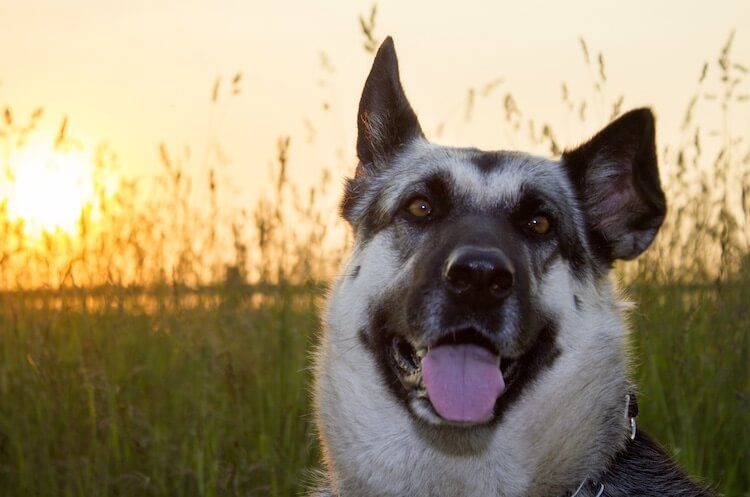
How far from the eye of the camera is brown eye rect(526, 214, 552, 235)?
3.50m

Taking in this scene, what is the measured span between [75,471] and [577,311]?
220 centimetres

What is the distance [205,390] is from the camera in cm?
435

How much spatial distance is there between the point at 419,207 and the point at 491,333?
2.38ft

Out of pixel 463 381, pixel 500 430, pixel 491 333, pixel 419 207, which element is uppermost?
pixel 419 207

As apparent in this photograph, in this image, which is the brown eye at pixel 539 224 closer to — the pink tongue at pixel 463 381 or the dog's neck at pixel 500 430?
the dog's neck at pixel 500 430

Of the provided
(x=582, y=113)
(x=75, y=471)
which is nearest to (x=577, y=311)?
(x=582, y=113)

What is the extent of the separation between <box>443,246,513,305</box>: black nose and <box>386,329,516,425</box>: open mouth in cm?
14

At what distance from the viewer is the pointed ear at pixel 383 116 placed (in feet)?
12.0

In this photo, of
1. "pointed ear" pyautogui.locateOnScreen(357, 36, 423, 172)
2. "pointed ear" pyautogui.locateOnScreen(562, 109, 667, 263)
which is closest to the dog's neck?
"pointed ear" pyautogui.locateOnScreen(562, 109, 667, 263)

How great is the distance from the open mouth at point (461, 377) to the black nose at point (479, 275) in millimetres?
137

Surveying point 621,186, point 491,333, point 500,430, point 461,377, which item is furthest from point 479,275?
point 621,186

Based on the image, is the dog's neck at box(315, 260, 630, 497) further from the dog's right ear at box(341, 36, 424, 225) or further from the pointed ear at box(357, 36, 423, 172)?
the pointed ear at box(357, 36, 423, 172)

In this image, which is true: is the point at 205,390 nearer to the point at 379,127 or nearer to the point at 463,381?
the point at 379,127

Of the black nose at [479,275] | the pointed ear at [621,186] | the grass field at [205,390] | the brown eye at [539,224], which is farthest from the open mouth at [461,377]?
the grass field at [205,390]
